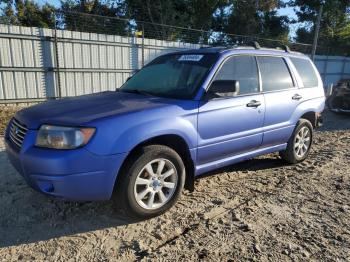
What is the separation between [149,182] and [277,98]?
7.81ft

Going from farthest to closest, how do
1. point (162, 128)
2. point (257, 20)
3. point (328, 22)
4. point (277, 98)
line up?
1. point (328, 22)
2. point (257, 20)
3. point (277, 98)
4. point (162, 128)

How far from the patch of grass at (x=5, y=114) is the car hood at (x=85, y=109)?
4.08 metres

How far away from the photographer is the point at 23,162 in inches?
124

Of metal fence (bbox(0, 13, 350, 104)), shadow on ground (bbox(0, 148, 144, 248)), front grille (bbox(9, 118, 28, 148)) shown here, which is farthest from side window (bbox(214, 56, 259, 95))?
metal fence (bbox(0, 13, 350, 104))

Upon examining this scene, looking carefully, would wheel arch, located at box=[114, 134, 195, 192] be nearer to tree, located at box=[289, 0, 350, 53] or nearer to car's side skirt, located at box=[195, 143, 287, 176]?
car's side skirt, located at box=[195, 143, 287, 176]

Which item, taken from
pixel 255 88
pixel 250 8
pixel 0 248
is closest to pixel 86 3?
pixel 250 8

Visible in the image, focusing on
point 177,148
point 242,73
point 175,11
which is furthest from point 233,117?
point 175,11

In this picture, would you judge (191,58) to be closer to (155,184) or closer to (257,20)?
(155,184)

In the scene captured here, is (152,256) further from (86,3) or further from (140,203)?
(86,3)

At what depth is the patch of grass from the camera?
7.47m

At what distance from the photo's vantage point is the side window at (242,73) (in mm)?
4227

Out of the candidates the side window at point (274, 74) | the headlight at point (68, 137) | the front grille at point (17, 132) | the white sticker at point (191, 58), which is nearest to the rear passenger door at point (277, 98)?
the side window at point (274, 74)

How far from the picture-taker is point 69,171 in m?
3.00

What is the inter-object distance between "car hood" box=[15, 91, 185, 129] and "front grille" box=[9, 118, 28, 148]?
0.19 feet
